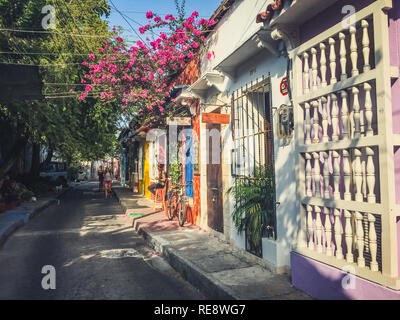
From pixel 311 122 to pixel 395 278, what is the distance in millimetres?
1880

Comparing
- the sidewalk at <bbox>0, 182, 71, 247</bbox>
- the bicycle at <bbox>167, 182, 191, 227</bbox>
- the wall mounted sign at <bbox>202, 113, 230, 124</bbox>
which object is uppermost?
the wall mounted sign at <bbox>202, 113, 230, 124</bbox>

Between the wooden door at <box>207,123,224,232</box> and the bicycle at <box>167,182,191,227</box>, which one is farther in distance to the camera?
the bicycle at <box>167,182,191,227</box>

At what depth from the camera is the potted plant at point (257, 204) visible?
4.69m

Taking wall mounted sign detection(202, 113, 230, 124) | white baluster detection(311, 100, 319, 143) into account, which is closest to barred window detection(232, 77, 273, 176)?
wall mounted sign detection(202, 113, 230, 124)

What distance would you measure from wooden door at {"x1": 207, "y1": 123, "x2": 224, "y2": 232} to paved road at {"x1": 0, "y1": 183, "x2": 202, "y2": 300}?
152 centimetres

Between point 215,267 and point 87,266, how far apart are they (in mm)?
2200

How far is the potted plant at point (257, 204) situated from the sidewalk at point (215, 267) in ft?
1.74

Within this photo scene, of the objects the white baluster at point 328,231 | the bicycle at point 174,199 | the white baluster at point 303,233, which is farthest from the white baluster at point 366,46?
the bicycle at point 174,199

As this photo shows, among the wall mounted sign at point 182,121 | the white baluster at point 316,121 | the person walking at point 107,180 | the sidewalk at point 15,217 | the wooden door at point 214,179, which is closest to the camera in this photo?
the white baluster at point 316,121

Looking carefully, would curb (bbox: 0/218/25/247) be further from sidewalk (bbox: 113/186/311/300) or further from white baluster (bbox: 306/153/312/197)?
white baluster (bbox: 306/153/312/197)

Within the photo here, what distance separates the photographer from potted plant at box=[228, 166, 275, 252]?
4.69m

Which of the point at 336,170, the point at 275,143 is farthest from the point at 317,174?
the point at 275,143

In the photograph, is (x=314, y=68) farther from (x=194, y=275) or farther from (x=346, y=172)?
(x=194, y=275)

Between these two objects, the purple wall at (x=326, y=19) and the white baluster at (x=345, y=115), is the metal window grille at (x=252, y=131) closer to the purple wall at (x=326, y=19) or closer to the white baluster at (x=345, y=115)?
the purple wall at (x=326, y=19)
